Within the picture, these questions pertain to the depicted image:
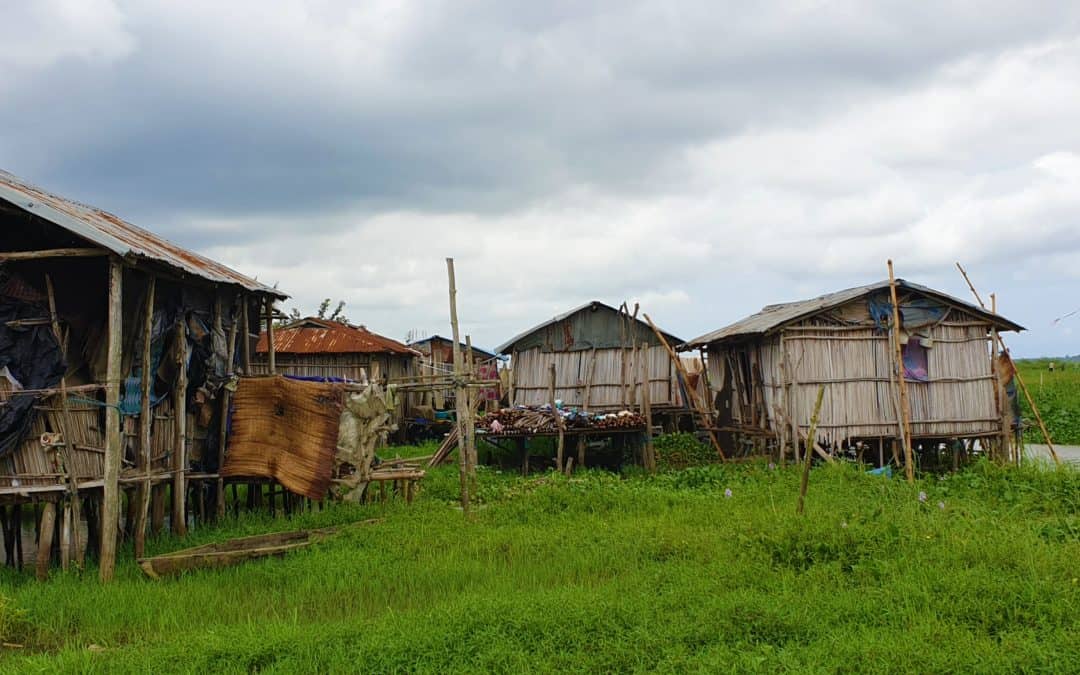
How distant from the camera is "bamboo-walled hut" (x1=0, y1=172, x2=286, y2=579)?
30.3ft

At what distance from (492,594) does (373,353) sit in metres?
18.5

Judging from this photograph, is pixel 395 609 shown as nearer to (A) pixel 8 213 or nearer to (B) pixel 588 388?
(A) pixel 8 213

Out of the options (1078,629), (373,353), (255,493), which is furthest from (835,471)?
(373,353)

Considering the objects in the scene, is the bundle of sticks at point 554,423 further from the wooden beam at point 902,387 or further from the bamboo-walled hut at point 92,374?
the bamboo-walled hut at point 92,374

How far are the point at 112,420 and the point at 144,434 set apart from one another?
1.34m

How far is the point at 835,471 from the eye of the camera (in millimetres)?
13727

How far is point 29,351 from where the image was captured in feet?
32.0

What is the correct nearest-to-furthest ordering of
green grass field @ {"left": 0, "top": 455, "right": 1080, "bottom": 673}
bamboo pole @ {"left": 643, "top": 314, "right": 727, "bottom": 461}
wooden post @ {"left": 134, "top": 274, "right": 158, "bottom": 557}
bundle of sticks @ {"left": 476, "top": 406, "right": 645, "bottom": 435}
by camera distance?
green grass field @ {"left": 0, "top": 455, "right": 1080, "bottom": 673} → wooden post @ {"left": 134, "top": 274, "right": 158, "bottom": 557} → bundle of sticks @ {"left": 476, "top": 406, "right": 645, "bottom": 435} → bamboo pole @ {"left": 643, "top": 314, "right": 727, "bottom": 461}

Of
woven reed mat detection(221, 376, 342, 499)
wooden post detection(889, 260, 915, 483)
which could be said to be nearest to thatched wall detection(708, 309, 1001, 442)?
wooden post detection(889, 260, 915, 483)

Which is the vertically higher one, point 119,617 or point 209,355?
point 209,355

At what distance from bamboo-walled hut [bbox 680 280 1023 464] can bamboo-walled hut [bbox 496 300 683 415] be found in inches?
213

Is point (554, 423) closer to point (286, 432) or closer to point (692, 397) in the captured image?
point (692, 397)

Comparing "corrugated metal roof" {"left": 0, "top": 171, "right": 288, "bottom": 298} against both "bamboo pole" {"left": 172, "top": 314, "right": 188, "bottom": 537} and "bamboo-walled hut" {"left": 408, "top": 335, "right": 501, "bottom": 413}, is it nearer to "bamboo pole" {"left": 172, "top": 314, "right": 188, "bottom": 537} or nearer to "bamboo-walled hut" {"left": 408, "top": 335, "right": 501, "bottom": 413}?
"bamboo pole" {"left": 172, "top": 314, "right": 188, "bottom": 537}

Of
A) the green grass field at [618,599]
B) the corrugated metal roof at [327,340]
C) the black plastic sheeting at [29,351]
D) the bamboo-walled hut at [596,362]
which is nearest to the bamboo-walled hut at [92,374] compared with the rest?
the black plastic sheeting at [29,351]
